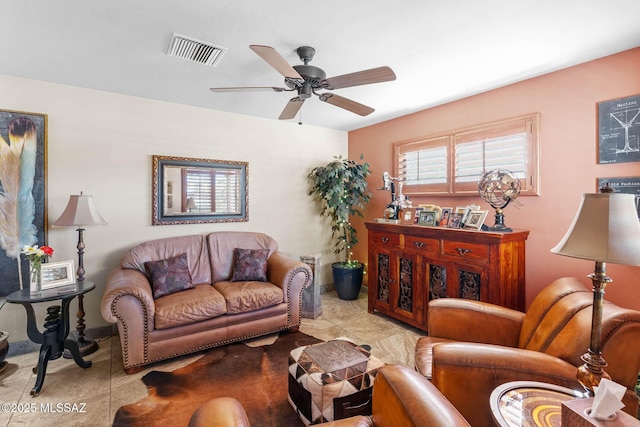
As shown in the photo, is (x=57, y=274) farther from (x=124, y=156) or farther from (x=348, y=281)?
(x=348, y=281)

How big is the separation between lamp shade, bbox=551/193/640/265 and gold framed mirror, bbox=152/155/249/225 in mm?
3415

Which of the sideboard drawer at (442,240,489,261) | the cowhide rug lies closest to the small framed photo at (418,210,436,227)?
the sideboard drawer at (442,240,489,261)

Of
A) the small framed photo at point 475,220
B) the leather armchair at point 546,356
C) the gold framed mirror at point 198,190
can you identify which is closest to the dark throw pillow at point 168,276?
the gold framed mirror at point 198,190

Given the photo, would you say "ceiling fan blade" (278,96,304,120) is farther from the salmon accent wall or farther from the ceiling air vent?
the salmon accent wall

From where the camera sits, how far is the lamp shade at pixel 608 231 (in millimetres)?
1118

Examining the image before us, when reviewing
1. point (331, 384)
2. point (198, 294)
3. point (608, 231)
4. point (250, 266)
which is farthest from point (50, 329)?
point (608, 231)

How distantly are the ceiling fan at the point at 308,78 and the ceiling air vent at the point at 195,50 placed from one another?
10.9 inches

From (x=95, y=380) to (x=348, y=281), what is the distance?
113 inches

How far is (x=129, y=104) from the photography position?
10.5 ft

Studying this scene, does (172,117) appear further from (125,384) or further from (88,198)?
(125,384)

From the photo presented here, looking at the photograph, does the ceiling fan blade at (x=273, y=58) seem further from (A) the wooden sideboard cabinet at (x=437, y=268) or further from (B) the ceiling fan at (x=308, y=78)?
A: (A) the wooden sideboard cabinet at (x=437, y=268)

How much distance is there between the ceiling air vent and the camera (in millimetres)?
2049

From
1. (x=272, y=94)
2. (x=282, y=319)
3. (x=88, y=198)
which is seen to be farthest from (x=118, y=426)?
(x=272, y=94)

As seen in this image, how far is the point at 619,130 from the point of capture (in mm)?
2184
